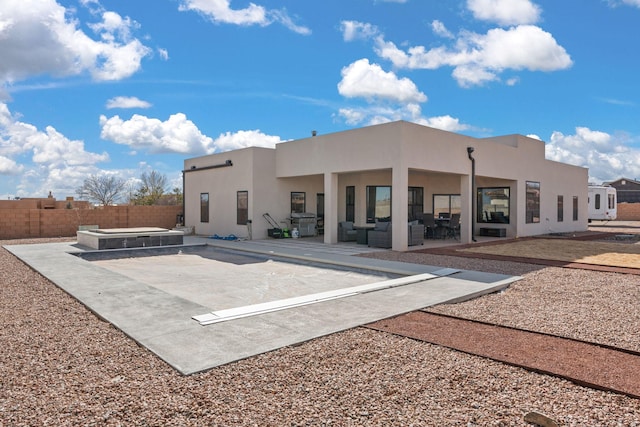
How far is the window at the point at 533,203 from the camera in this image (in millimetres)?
16984

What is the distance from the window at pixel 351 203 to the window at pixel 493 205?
557 centimetres

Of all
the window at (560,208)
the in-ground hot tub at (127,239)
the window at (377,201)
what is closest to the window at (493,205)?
the window at (377,201)

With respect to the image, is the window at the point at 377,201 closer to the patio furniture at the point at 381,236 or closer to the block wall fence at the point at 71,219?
the patio furniture at the point at 381,236

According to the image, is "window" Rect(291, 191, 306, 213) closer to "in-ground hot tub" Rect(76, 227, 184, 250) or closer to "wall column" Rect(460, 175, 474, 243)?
"in-ground hot tub" Rect(76, 227, 184, 250)

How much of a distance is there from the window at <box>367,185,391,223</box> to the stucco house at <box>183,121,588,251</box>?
39 millimetres

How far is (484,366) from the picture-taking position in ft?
10.9

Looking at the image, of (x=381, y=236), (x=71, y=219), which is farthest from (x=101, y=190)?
(x=381, y=236)

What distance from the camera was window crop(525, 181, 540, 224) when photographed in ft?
55.7

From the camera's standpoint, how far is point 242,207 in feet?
52.5

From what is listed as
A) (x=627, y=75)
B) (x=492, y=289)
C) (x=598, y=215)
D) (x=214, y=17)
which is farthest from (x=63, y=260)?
(x=598, y=215)

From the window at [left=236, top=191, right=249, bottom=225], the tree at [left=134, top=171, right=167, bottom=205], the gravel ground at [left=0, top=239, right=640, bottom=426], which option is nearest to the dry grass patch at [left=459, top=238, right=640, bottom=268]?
the gravel ground at [left=0, top=239, right=640, bottom=426]

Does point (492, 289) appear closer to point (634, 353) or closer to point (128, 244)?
point (634, 353)

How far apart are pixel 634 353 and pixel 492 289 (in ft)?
9.05

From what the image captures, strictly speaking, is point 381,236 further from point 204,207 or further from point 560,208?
point 560,208
